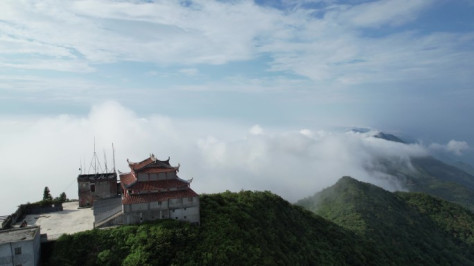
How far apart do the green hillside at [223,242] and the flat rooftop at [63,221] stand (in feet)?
15.2

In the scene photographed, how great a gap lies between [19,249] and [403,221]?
99.9 meters

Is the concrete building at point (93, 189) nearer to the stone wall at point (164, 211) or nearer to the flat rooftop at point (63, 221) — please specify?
the flat rooftop at point (63, 221)

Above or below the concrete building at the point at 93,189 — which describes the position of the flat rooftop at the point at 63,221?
below

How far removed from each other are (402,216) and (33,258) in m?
102

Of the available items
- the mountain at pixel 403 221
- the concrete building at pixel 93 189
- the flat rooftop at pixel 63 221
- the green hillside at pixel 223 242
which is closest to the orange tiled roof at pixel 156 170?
the green hillside at pixel 223 242

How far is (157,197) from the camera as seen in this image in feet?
136

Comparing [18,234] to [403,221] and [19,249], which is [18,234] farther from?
[403,221]

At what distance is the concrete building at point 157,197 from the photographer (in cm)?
4028

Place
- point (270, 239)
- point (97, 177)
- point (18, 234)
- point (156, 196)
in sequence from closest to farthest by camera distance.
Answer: point (18, 234), point (156, 196), point (270, 239), point (97, 177)

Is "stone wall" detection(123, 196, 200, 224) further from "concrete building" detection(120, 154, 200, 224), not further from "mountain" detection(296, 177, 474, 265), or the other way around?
"mountain" detection(296, 177, 474, 265)

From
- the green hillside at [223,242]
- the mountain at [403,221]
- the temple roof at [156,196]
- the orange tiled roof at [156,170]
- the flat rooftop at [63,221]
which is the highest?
the orange tiled roof at [156,170]

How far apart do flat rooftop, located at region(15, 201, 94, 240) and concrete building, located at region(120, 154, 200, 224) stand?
671 cm

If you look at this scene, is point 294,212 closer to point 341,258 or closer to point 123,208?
point 341,258

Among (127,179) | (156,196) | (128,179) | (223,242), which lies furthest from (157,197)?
(223,242)
